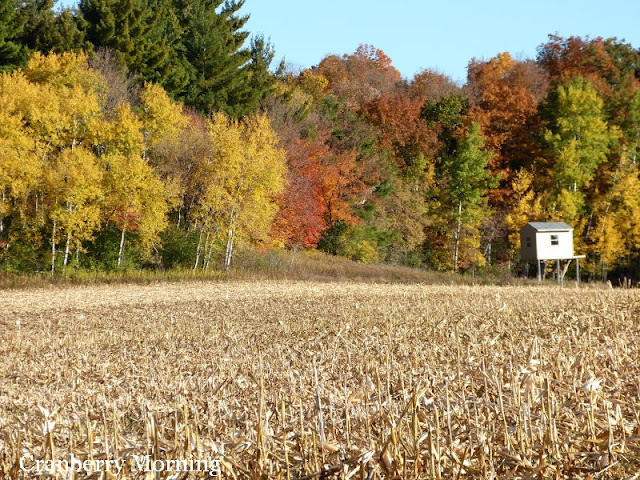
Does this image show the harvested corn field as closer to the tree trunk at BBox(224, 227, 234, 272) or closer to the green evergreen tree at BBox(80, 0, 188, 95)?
the tree trunk at BBox(224, 227, 234, 272)

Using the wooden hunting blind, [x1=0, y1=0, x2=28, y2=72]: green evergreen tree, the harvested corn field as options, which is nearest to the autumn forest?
[x1=0, y1=0, x2=28, y2=72]: green evergreen tree

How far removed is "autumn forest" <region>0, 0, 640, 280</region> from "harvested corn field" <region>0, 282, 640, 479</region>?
19.7 meters

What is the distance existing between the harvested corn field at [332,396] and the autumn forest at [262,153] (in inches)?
777

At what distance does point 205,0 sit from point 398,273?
84.6ft

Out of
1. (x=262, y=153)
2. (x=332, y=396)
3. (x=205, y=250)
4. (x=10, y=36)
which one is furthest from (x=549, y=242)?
(x=332, y=396)

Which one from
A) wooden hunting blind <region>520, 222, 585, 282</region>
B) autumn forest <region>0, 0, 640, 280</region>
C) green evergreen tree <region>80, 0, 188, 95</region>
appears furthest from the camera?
green evergreen tree <region>80, 0, 188, 95</region>

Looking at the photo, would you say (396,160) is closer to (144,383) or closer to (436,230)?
(436,230)

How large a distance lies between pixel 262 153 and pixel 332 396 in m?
32.1

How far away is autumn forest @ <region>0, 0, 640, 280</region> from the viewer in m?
35.6

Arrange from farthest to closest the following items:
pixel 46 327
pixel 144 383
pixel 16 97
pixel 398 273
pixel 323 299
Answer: pixel 398 273
pixel 16 97
pixel 323 299
pixel 46 327
pixel 144 383

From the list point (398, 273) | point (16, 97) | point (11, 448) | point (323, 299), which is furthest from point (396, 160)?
point (11, 448)

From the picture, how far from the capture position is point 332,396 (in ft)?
18.9

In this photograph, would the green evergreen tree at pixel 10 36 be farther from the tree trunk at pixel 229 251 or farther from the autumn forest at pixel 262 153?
the tree trunk at pixel 229 251

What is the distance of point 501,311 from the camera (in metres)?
14.3
